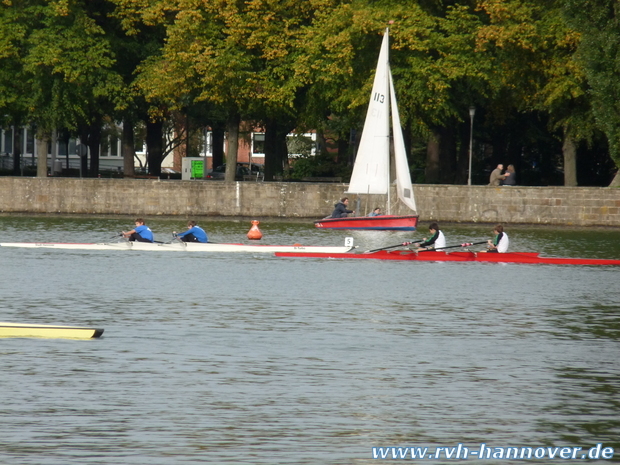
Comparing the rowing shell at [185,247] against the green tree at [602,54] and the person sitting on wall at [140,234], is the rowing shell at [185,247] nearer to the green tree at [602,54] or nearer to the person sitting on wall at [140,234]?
→ the person sitting on wall at [140,234]

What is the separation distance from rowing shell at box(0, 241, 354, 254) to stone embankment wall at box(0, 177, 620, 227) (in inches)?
625

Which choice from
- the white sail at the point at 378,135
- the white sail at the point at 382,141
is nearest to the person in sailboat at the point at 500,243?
the white sail at the point at 382,141

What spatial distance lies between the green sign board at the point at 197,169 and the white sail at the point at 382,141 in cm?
2655

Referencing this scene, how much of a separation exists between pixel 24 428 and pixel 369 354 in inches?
277

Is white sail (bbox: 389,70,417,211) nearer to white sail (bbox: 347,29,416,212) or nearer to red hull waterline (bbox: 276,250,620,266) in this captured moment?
white sail (bbox: 347,29,416,212)

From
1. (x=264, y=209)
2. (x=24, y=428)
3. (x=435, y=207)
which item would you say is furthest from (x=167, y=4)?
(x=24, y=428)

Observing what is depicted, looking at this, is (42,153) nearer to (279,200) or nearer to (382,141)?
(279,200)

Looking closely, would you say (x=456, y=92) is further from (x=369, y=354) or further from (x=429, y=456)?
(x=429, y=456)

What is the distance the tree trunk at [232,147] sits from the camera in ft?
198

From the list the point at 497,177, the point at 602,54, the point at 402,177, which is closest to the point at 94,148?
the point at 497,177

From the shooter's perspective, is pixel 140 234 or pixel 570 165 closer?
pixel 140 234

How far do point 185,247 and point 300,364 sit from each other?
20.2 m

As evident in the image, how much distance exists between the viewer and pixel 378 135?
50.9 meters

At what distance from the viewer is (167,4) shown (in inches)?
2296
